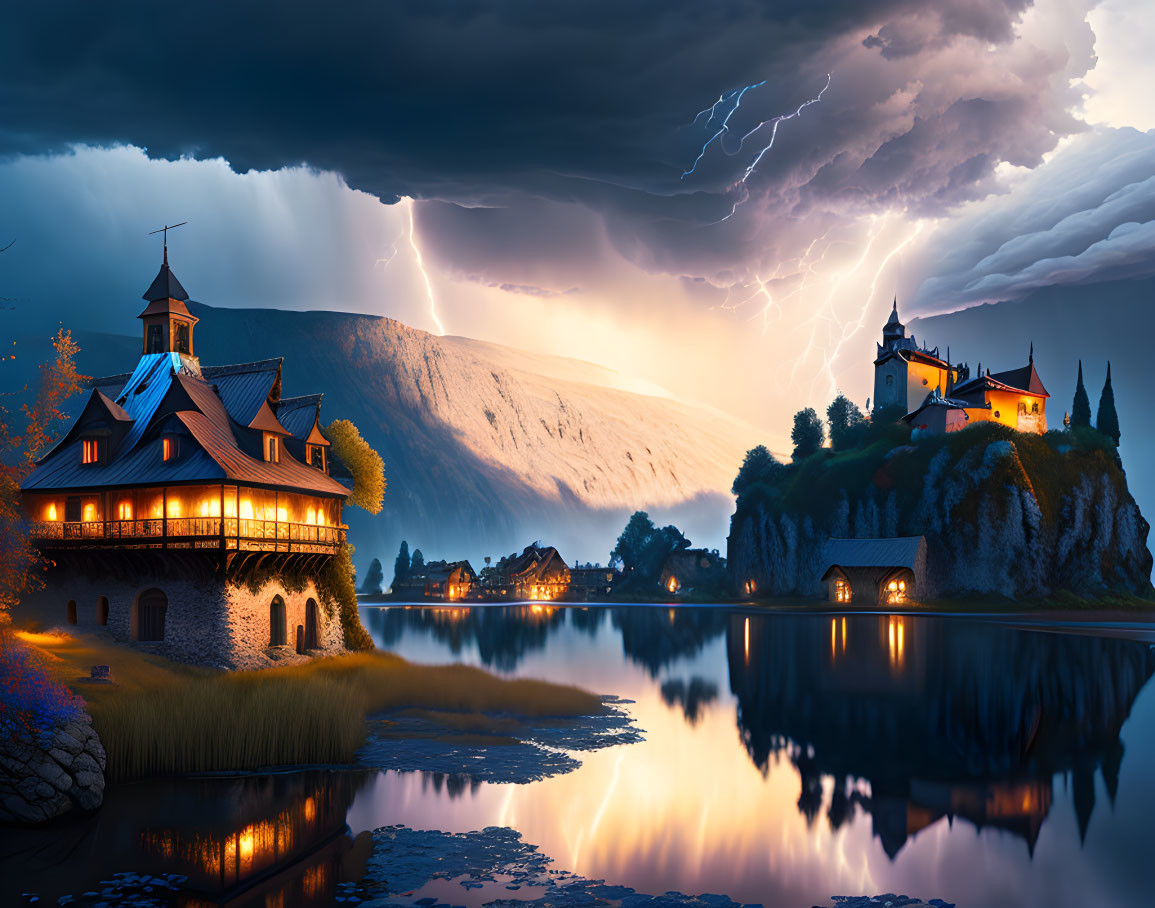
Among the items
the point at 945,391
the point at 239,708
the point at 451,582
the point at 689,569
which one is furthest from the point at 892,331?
the point at 239,708

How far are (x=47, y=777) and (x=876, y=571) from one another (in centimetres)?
11487

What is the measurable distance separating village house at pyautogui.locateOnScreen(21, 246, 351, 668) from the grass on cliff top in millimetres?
2494

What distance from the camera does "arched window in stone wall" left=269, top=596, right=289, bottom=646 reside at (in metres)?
45.6

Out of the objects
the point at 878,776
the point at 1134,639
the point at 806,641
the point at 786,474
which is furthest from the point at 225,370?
the point at 786,474

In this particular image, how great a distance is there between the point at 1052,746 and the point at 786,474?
406 ft

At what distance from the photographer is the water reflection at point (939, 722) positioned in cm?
2688

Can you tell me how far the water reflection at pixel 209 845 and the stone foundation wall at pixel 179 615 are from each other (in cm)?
1500

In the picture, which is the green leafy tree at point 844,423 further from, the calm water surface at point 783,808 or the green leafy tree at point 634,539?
the calm water surface at point 783,808

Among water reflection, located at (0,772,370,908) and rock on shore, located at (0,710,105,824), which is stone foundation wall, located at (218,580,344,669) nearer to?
water reflection, located at (0,772,370,908)

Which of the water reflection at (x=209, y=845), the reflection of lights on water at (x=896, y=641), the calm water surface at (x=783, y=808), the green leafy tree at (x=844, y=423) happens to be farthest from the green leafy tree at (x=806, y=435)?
the water reflection at (x=209, y=845)

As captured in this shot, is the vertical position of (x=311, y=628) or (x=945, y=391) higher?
(x=945, y=391)

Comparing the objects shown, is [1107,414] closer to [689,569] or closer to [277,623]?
[689,569]

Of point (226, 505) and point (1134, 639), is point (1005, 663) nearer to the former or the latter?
point (1134, 639)

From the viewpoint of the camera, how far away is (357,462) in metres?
58.7
